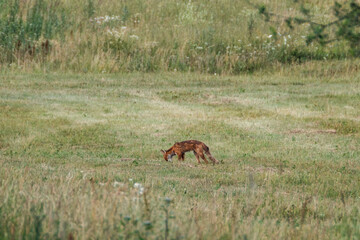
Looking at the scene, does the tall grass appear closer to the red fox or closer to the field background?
the field background

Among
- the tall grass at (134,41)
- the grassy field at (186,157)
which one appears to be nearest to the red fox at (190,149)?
the grassy field at (186,157)

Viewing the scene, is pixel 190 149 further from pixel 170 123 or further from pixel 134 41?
pixel 134 41

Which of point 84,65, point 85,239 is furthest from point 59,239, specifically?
point 84,65

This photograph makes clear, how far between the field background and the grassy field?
Answer: 0.04m

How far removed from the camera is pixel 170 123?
53.8 feet

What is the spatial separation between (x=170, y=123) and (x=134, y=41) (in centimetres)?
1133

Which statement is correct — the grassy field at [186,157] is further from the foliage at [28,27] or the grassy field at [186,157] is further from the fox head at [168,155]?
the foliage at [28,27]


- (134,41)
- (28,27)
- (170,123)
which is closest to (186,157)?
(170,123)

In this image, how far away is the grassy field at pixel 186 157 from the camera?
17.1 ft

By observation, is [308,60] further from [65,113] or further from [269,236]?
[269,236]

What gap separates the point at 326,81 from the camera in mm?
25297

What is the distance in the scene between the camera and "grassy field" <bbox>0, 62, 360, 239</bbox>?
522 centimetres

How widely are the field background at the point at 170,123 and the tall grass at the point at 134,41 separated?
3.0 inches

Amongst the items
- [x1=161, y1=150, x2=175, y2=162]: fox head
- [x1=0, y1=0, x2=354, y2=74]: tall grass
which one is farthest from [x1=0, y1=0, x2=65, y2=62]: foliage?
[x1=161, y1=150, x2=175, y2=162]: fox head
